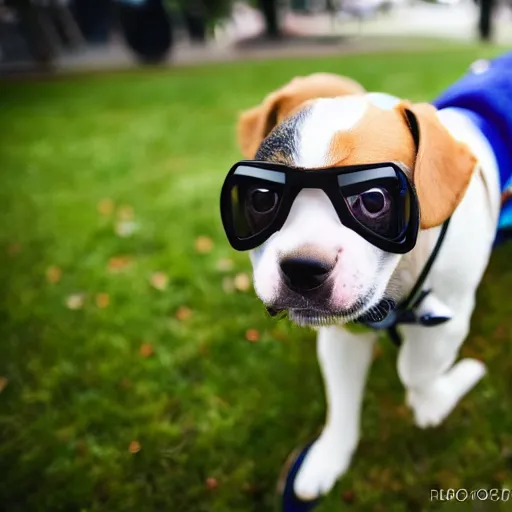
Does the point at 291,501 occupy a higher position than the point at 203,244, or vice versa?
the point at 291,501

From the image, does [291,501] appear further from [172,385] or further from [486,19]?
[486,19]

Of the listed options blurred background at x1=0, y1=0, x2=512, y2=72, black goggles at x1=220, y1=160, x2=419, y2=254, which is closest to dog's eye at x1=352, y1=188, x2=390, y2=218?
black goggles at x1=220, y1=160, x2=419, y2=254

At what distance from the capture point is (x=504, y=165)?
4.50 ft

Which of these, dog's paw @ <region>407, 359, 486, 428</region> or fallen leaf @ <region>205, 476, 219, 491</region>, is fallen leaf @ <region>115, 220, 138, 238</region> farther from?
dog's paw @ <region>407, 359, 486, 428</region>

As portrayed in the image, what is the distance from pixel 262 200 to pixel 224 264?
146 cm

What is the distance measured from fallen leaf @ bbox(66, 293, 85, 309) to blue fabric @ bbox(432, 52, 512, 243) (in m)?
1.63

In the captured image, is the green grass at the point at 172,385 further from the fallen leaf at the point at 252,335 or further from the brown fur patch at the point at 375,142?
the brown fur patch at the point at 375,142

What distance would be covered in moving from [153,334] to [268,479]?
31.5 inches

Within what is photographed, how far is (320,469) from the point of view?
1.53m

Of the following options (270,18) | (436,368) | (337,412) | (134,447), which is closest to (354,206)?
(436,368)

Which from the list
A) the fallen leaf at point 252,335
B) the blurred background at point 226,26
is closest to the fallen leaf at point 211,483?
the fallen leaf at point 252,335

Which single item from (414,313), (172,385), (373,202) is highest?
(373,202)

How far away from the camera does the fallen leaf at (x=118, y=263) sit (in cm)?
261

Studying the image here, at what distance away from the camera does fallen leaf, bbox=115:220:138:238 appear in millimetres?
2904
